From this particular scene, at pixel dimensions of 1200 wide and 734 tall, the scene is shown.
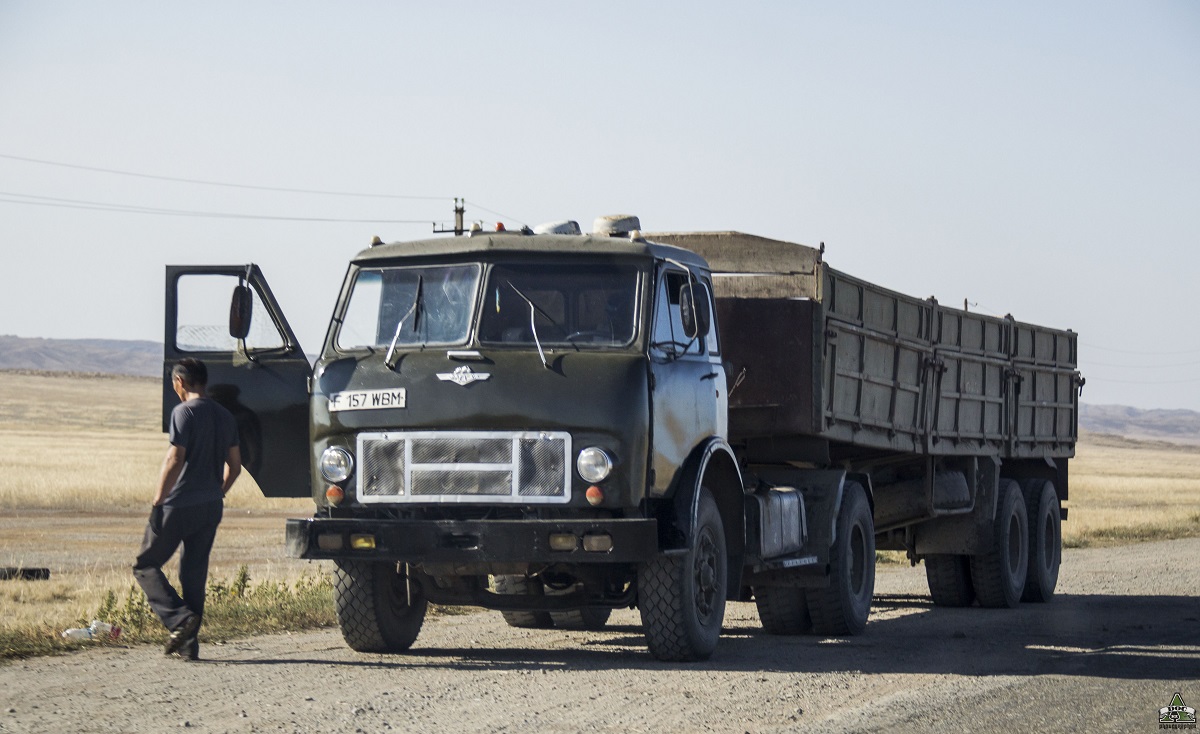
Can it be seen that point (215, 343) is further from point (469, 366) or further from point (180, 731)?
point (180, 731)

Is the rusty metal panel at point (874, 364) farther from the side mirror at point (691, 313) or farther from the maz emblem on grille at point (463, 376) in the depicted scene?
the maz emblem on grille at point (463, 376)

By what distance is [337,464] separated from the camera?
387 inches

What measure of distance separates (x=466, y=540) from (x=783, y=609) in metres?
4.14

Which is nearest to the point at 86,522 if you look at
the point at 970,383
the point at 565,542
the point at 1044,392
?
the point at 1044,392

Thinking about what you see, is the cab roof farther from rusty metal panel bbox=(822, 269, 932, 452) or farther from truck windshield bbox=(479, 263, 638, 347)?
rusty metal panel bbox=(822, 269, 932, 452)

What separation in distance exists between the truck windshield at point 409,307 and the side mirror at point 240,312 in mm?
576

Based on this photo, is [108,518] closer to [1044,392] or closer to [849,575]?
[1044,392]

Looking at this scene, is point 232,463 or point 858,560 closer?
point 232,463

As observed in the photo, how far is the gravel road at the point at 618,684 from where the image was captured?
784 cm

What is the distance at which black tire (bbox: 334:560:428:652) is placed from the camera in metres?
10.2

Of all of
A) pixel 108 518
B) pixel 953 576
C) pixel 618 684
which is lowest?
pixel 108 518

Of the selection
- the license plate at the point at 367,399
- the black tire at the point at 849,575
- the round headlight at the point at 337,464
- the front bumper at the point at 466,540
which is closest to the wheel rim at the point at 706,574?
the front bumper at the point at 466,540

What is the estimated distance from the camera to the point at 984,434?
16469 mm

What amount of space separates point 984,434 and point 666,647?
24.4 feet
